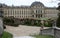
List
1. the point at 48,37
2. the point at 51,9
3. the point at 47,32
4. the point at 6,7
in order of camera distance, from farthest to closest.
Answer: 1. the point at 51,9
2. the point at 6,7
3. the point at 47,32
4. the point at 48,37

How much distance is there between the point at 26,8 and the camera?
2200 inches

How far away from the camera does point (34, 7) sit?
55875 mm

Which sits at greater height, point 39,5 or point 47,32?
point 39,5

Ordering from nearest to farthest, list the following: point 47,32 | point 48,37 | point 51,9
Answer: point 48,37, point 47,32, point 51,9

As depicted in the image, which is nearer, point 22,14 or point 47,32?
point 47,32

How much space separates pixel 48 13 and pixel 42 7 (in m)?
2.58

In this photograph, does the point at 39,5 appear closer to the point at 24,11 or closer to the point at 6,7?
the point at 24,11

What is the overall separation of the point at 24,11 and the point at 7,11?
15.1ft

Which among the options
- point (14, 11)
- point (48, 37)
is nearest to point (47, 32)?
point (48, 37)

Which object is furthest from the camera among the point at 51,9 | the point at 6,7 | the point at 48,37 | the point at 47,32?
the point at 51,9

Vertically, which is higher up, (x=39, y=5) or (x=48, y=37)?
(x=39, y=5)

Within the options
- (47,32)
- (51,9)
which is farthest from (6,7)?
(47,32)

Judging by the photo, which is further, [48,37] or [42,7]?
[42,7]

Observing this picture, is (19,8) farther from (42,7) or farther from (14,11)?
(42,7)
